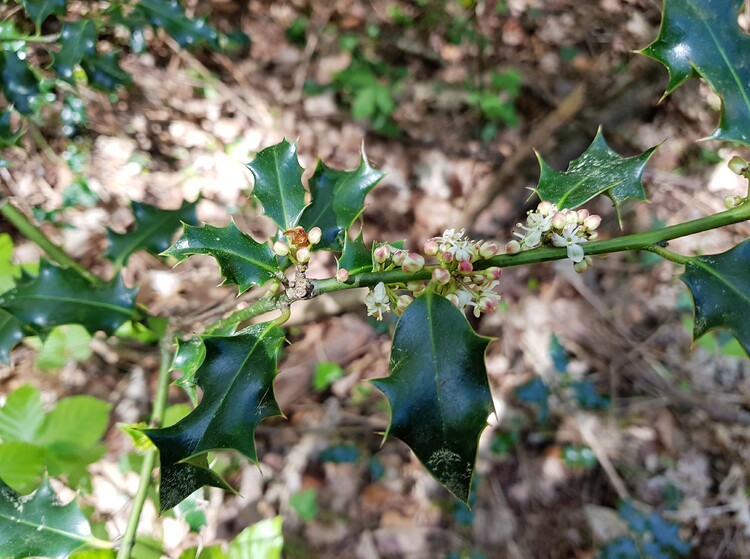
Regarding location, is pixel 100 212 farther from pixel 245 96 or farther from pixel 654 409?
pixel 654 409

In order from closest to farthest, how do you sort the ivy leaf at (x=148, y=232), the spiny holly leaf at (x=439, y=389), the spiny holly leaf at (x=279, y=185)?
the spiny holly leaf at (x=439, y=389), the spiny holly leaf at (x=279, y=185), the ivy leaf at (x=148, y=232)

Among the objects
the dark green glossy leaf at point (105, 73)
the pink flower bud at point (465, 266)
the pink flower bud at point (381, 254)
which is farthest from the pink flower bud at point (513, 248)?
→ the dark green glossy leaf at point (105, 73)

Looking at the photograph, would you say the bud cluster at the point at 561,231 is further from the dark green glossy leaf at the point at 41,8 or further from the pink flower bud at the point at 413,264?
the dark green glossy leaf at the point at 41,8

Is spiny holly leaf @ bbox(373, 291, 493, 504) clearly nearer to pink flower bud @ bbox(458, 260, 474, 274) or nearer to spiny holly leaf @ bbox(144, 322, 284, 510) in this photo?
pink flower bud @ bbox(458, 260, 474, 274)

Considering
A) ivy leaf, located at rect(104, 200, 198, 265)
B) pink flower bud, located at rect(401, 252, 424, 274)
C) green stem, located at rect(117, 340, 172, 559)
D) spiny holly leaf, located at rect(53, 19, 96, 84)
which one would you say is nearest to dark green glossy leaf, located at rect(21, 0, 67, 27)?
spiny holly leaf, located at rect(53, 19, 96, 84)

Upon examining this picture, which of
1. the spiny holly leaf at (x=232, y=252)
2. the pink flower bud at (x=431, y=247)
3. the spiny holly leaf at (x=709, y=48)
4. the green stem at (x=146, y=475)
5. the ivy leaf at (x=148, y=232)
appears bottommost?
the green stem at (x=146, y=475)

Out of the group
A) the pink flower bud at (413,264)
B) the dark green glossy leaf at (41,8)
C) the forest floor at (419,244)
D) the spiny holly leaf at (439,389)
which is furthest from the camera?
the forest floor at (419,244)

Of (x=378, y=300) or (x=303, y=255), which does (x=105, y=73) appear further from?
(x=378, y=300)

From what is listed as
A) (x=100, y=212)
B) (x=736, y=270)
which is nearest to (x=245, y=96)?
(x=100, y=212)
